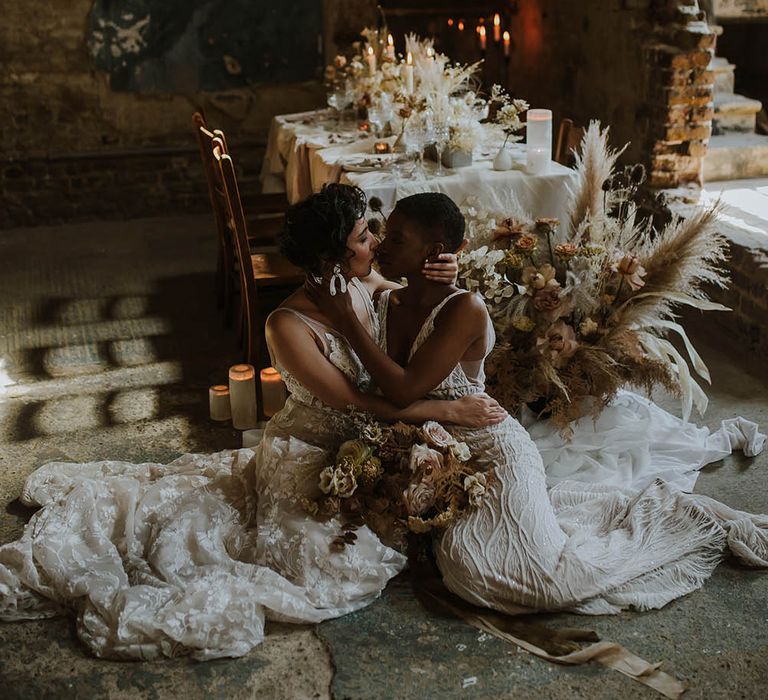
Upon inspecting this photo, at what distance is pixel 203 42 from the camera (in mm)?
7477

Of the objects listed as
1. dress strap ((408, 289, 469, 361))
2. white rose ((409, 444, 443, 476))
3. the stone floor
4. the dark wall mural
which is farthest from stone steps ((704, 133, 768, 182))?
white rose ((409, 444, 443, 476))

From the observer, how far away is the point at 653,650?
2.51 m

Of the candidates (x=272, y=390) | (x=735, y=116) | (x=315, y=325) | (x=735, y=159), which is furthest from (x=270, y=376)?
(x=735, y=116)

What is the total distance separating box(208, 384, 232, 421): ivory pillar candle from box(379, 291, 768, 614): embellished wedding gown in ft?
3.85

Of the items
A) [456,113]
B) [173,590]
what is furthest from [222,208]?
[173,590]

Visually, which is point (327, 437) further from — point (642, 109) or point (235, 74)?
point (235, 74)

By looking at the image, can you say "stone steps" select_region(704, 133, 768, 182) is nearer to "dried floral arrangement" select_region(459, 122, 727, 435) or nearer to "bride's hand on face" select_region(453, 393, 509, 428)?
"dried floral arrangement" select_region(459, 122, 727, 435)

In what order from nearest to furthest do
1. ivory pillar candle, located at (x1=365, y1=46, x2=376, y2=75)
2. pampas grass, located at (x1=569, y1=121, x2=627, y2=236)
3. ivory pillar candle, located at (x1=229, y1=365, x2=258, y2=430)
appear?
1. pampas grass, located at (x1=569, y1=121, x2=627, y2=236)
2. ivory pillar candle, located at (x1=229, y1=365, x2=258, y2=430)
3. ivory pillar candle, located at (x1=365, y1=46, x2=376, y2=75)

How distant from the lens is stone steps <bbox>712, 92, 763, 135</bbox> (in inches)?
253

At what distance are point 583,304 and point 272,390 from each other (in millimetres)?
1315

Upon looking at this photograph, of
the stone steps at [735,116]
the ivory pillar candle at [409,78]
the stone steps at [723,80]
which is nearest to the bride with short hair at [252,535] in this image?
the ivory pillar candle at [409,78]

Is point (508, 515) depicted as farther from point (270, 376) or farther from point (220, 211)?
point (220, 211)

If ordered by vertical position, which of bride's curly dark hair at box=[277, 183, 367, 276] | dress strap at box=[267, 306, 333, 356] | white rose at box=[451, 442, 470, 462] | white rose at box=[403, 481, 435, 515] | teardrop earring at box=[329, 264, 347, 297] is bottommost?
white rose at box=[403, 481, 435, 515]

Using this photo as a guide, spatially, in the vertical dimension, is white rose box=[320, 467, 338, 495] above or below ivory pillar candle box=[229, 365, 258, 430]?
above
